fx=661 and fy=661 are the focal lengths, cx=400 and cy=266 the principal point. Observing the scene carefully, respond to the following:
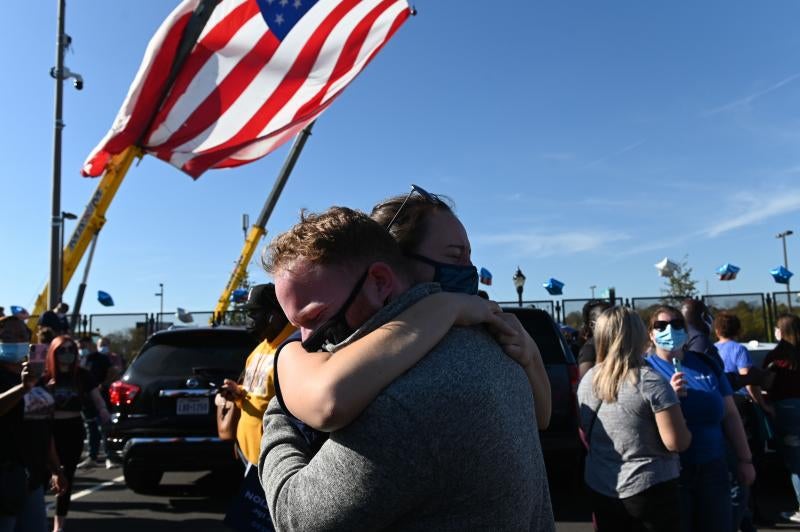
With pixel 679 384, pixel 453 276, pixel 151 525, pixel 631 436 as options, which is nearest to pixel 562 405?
pixel 679 384

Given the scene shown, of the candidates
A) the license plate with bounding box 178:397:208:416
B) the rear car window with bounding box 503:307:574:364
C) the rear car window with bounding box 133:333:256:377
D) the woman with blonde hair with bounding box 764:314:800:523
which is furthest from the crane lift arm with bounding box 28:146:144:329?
the woman with blonde hair with bounding box 764:314:800:523

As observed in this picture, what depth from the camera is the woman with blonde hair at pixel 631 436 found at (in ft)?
10.5

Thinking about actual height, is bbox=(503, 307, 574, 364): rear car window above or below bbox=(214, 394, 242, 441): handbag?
above

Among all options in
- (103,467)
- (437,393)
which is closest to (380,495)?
(437,393)

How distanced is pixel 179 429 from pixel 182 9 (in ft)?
29.9

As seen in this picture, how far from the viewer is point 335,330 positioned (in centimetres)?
127

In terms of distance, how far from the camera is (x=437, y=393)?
1.08 metres

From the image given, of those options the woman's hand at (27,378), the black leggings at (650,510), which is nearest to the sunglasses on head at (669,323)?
the black leggings at (650,510)

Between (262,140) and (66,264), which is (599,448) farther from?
(66,264)

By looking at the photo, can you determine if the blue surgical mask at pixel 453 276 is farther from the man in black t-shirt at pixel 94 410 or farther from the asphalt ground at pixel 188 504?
the man in black t-shirt at pixel 94 410

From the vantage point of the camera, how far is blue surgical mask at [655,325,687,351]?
3836mm

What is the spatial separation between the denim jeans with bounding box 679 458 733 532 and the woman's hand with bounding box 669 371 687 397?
41 centimetres

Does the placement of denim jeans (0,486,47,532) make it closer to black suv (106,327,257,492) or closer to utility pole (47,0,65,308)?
black suv (106,327,257,492)

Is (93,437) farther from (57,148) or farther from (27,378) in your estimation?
(27,378)
